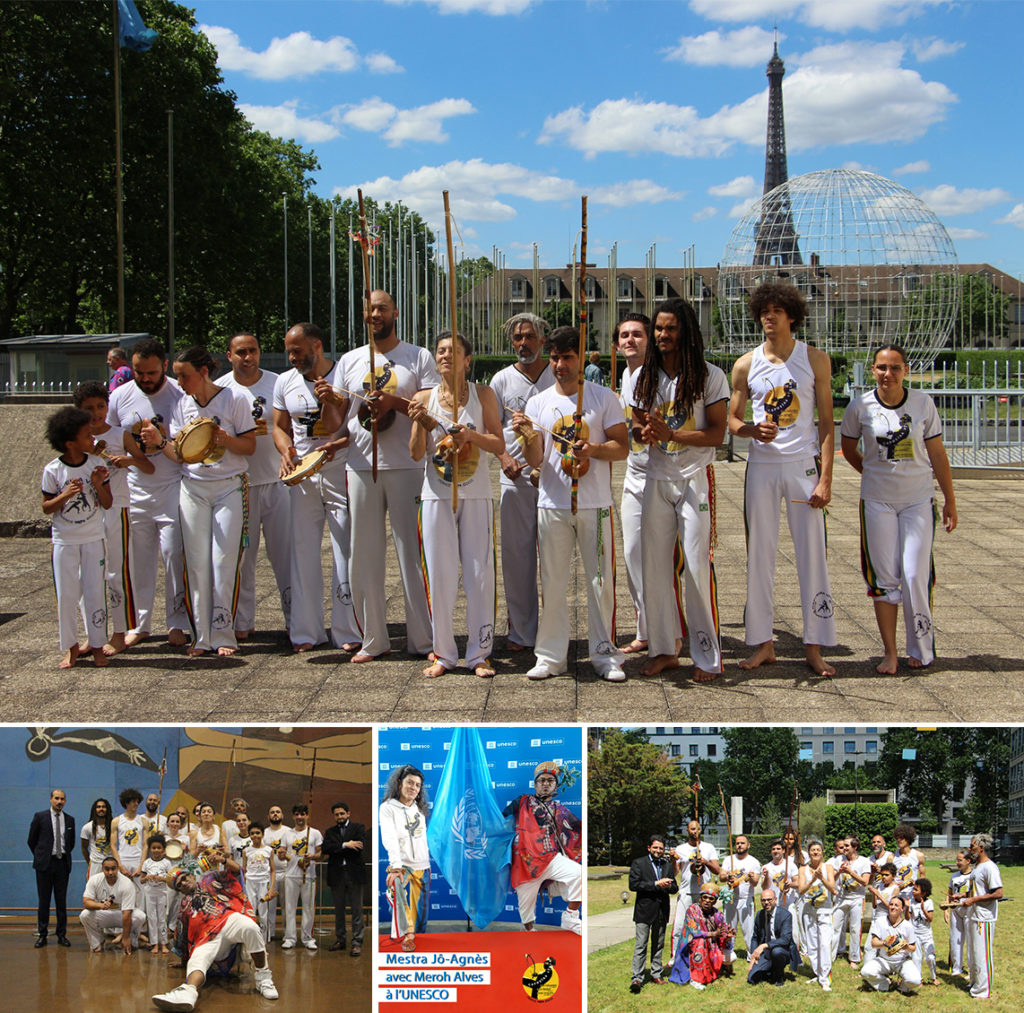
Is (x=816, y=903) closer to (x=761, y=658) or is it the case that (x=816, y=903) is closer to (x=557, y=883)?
(x=557, y=883)

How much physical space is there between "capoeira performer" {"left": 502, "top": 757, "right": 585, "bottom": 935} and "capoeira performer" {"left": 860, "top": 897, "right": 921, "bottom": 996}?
1200 millimetres

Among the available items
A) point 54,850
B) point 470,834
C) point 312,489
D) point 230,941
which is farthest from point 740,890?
point 312,489

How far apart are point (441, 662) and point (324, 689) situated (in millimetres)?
692

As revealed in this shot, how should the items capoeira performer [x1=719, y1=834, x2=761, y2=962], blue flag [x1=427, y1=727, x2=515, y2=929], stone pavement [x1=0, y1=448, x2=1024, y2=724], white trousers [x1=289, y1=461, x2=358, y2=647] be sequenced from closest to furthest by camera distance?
blue flag [x1=427, y1=727, x2=515, y2=929] → capoeira performer [x1=719, y1=834, x2=761, y2=962] → stone pavement [x1=0, y1=448, x2=1024, y2=724] → white trousers [x1=289, y1=461, x2=358, y2=647]

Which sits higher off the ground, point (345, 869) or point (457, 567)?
point (457, 567)

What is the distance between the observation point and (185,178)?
3519cm

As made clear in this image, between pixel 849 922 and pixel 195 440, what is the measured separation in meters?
4.65

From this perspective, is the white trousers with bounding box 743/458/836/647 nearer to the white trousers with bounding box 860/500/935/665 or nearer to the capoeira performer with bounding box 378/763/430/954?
the white trousers with bounding box 860/500/935/665

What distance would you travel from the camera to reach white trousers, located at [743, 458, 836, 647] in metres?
6.85

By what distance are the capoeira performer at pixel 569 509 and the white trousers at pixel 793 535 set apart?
2.65 ft

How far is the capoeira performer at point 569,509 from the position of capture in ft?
22.3

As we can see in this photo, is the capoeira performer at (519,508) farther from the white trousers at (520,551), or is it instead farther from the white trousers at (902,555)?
the white trousers at (902,555)

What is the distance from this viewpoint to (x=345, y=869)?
496 centimetres

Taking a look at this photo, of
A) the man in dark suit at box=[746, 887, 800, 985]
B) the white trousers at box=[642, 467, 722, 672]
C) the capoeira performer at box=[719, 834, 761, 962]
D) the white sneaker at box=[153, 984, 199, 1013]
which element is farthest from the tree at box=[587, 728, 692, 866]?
the white trousers at box=[642, 467, 722, 672]
